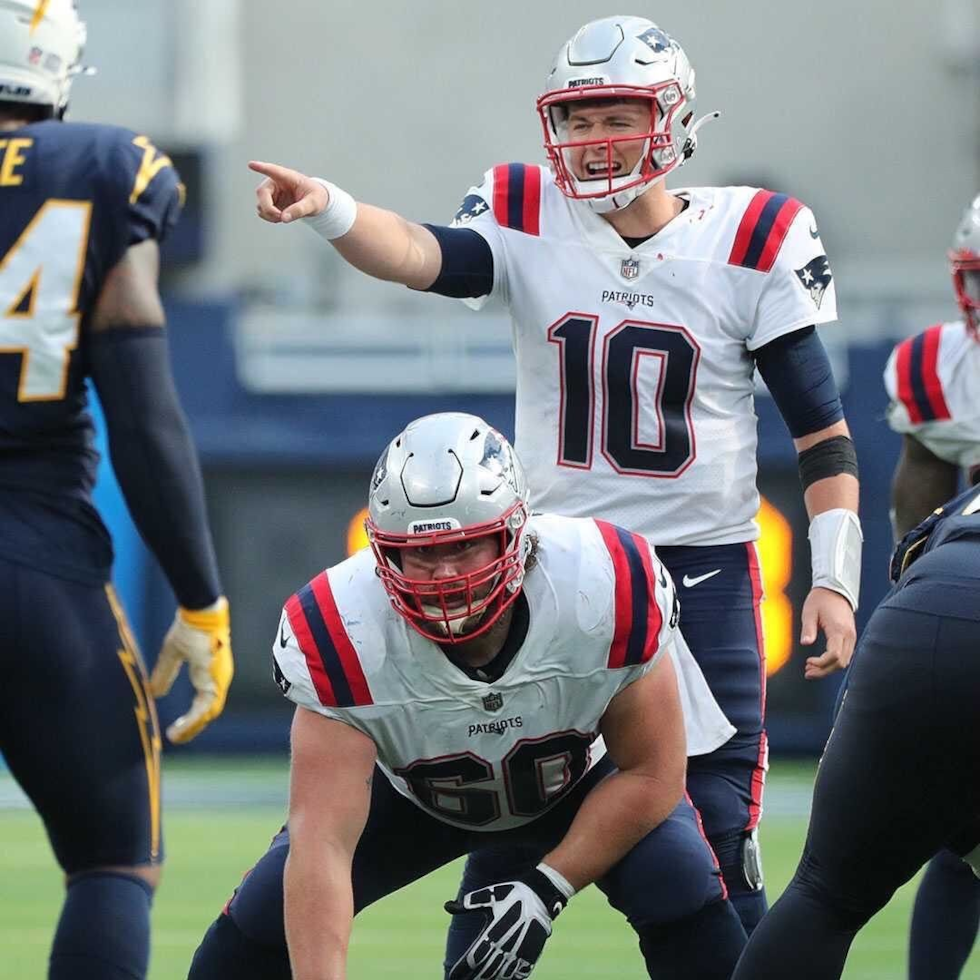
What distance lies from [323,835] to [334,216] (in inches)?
42.4

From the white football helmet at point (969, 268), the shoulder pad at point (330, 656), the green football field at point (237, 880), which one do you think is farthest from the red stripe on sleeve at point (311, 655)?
the white football helmet at point (969, 268)

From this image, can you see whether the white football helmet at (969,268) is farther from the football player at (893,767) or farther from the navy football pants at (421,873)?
the football player at (893,767)

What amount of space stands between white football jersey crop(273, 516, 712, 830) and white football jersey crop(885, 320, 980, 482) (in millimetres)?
1574

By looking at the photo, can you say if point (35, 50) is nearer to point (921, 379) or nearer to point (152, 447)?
point (152, 447)

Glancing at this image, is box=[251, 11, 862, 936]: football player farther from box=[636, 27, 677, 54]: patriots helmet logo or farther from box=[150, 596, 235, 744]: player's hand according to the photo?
box=[150, 596, 235, 744]: player's hand

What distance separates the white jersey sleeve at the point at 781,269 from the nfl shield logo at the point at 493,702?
2.89 ft

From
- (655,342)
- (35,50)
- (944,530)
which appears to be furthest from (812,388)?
(35,50)

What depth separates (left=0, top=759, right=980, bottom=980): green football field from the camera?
5238mm

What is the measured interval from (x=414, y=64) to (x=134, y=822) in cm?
1408

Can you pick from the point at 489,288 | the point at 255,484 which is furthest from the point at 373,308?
the point at 489,288

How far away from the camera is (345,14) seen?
1681 cm

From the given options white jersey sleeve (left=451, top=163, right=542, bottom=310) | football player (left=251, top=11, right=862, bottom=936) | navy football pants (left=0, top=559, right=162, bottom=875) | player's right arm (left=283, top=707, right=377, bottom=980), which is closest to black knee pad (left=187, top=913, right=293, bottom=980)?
player's right arm (left=283, top=707, right=377, bottom=980)

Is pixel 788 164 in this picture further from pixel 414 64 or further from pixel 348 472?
pixel 348 472

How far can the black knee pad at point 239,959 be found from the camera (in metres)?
3.48
